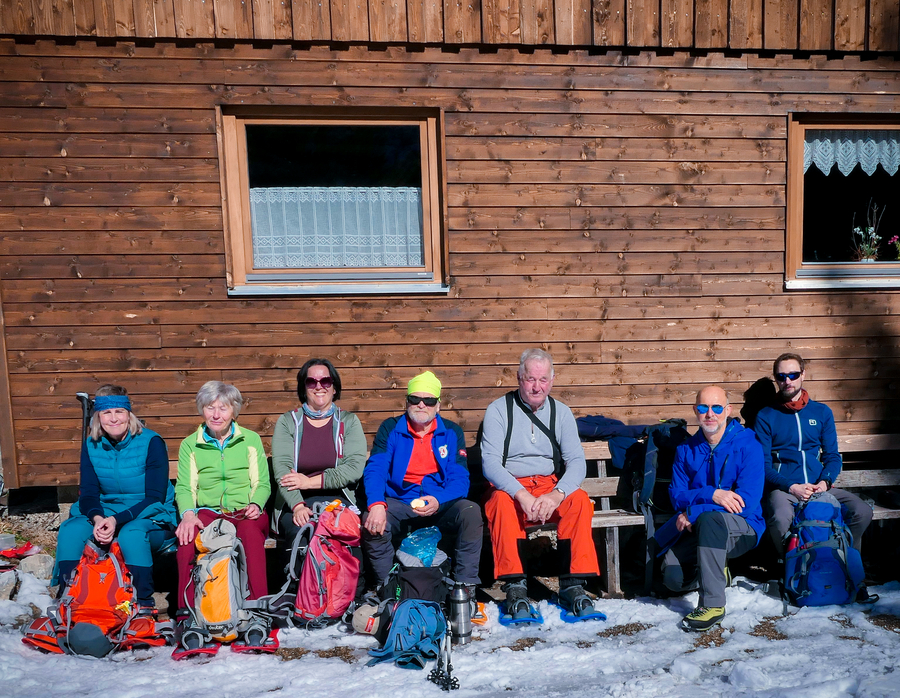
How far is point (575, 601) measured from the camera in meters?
3.88

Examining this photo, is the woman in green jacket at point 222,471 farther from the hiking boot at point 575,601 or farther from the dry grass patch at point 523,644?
the hiking boot at point 575,601

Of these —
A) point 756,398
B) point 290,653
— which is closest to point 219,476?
point 290,653

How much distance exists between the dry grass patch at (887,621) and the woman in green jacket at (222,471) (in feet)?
11.0

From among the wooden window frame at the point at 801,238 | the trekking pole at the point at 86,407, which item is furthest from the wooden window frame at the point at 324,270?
the wooden window frame at the point at 801,238

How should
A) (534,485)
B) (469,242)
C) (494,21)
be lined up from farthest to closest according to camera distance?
(469,242) < (494,21) < (534,485)

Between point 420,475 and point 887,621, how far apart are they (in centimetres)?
266

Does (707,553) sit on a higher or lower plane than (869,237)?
lower

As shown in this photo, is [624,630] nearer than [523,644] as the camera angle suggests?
No

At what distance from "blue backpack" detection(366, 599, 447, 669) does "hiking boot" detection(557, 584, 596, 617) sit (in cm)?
83

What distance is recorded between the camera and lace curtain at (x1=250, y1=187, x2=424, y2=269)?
510cm

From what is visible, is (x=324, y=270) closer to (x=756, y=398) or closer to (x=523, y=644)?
(x=523, y=644)

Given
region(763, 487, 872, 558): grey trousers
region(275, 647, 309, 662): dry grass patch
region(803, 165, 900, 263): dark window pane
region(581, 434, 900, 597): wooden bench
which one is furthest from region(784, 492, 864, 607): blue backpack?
region(275, 647, 309, 662): dry grass patch

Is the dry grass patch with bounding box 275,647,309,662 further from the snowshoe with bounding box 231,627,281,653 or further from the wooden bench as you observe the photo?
the wooden bench

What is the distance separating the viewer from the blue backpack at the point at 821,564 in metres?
3.92
